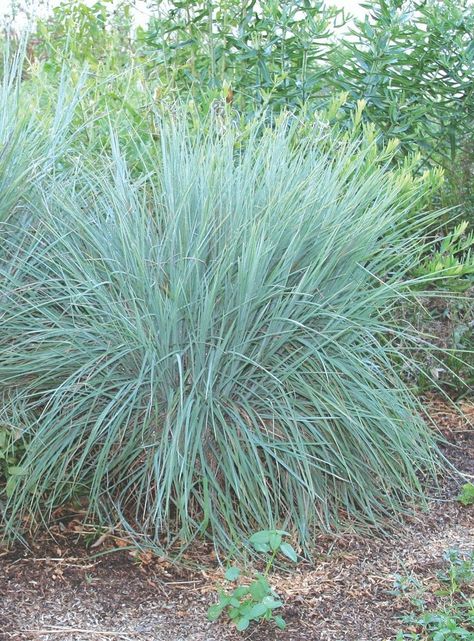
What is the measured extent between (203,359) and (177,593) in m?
0.78

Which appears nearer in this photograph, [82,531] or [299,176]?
[82,531]

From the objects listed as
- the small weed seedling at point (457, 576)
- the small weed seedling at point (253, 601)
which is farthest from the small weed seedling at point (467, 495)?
the small weed seedling at point (253, 601)

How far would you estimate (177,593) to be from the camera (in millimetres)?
2881

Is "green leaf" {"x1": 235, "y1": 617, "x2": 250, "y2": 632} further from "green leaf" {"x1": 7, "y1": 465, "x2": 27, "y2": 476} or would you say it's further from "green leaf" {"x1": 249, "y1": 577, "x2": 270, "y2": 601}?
"green leaf" {"x1": 7, "y1": 465, "x2": 27, "y2": 476}

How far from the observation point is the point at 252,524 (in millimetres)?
A: 3094

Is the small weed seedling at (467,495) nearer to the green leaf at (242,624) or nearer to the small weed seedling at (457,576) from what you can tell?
the small weed seedling at (457,576)

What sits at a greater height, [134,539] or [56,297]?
[56,297]

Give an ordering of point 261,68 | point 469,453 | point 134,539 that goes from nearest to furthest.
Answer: point 134,539, point 469,453, point 261,68

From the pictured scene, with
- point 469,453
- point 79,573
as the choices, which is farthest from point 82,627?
point 469,453

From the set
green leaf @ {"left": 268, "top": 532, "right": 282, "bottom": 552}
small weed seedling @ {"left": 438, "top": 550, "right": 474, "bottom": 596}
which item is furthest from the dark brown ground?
green leaf @ {"left": 268, "top": 532, "right": 282, "bottom": 552}

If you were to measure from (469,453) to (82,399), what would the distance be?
1919 millimetres

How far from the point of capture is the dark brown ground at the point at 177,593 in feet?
8.80

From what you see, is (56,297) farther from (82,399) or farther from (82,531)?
(82,531)

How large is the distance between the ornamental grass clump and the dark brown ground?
0.41ft
